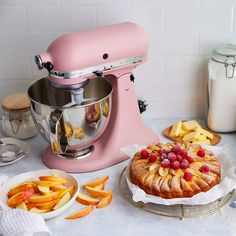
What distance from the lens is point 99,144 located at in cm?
134

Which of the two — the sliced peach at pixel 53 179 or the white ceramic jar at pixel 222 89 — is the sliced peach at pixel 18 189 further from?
the white ceramic jar at pixel 222 89

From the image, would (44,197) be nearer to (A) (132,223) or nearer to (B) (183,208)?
(A) (132,223)

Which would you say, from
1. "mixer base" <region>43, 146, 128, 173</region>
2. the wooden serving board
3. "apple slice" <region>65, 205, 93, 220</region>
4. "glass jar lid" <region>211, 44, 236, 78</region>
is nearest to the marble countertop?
"apple slice" <region>65, 205, 93, 220</region>

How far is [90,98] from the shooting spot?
135 centimetres

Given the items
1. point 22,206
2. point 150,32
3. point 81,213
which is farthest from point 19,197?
point 150,32

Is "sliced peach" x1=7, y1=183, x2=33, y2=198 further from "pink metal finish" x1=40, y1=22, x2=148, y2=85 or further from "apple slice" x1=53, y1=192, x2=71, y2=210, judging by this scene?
"pink metal finish" x1=40, y1=22, x2=148, y2=85

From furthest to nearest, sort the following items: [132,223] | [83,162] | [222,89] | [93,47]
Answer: [222,89] < [83,162] < [93,47] < [132,223]

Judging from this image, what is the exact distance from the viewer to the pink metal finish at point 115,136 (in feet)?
4.24

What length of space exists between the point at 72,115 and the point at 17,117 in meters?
0.28

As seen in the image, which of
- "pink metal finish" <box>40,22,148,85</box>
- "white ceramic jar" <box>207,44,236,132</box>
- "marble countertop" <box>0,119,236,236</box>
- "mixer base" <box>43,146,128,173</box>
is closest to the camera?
"marble countertop" <box>0,119,236,236</box>

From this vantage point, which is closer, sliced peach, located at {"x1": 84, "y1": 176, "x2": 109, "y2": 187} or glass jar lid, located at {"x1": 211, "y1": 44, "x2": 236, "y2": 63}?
sliced peach, located at {"x1": 84, "y1": 176, "x2": 109, "y2": 187}

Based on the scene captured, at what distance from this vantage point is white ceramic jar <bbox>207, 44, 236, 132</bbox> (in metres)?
1.38

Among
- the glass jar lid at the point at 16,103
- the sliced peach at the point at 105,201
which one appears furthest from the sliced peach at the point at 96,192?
the glass jar lid at the point at 16,103

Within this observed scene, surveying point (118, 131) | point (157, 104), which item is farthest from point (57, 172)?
point (157, 104)
